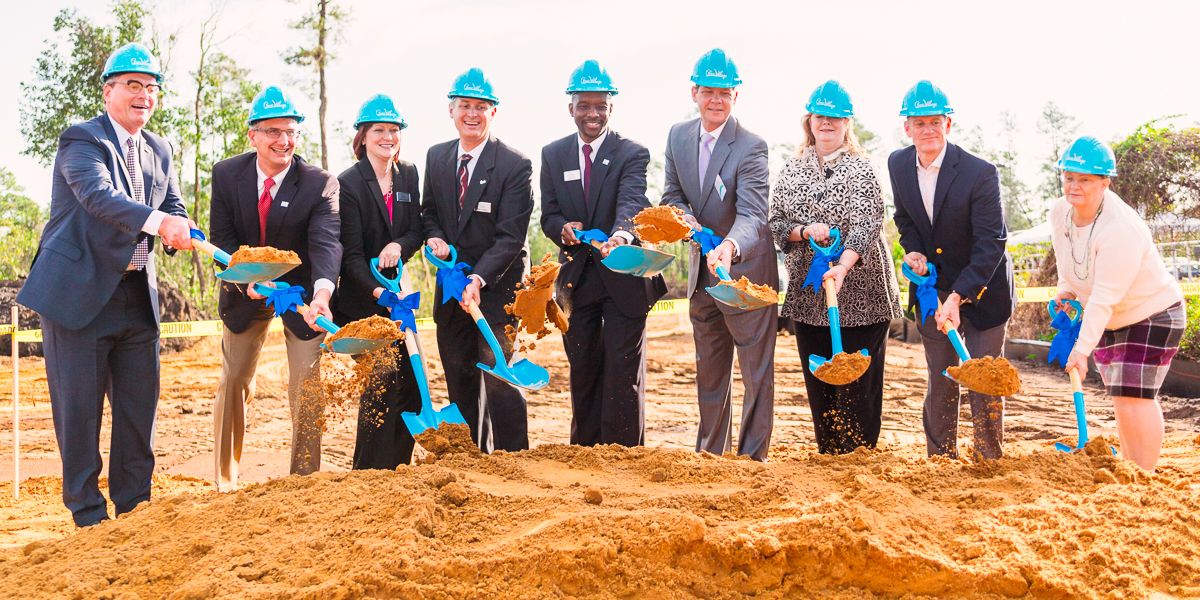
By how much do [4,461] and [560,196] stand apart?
4485 mm

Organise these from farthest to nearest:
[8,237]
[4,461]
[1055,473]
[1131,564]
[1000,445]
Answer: [8,237]
[4,461]
[1000,445]
[1055,473]
[1131,564]

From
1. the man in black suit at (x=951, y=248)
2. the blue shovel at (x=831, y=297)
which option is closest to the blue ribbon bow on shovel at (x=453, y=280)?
the blue shovel at (x=831, y=297)

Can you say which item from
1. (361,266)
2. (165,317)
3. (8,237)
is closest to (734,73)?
(361,266)

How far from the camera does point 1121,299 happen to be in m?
3.53

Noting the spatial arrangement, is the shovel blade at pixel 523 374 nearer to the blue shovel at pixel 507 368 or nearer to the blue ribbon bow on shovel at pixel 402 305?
the blue shovel at pixel 507 368

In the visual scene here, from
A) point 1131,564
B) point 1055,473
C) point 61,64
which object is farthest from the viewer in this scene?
point 61,64

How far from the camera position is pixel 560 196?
4.34 m

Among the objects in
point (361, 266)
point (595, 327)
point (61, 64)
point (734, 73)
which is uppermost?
point (61, 64)

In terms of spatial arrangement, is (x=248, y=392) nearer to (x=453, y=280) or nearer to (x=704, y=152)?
(x=453, y=280)

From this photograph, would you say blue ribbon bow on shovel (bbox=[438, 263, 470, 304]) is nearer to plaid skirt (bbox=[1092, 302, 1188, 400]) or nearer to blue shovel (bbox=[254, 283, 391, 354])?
blue shovel (bbox=[254, 283, 391, 354])

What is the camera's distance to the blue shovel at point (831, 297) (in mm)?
3805

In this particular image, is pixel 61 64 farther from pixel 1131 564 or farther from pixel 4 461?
pixel 1131 564

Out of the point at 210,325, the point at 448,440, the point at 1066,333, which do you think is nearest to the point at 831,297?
the point at 1066,333

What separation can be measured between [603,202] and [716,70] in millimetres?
868
